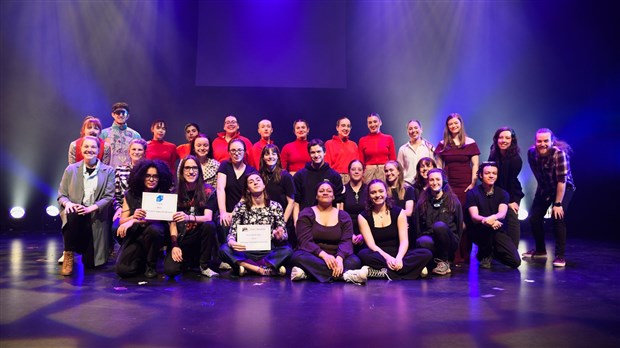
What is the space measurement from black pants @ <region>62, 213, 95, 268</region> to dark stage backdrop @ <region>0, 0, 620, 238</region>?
304 cm

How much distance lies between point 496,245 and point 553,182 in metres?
0.95

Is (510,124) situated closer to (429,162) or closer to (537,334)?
(429,162)

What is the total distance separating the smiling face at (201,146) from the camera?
16.8 feet

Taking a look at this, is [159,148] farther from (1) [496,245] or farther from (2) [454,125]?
(1) [496,245]

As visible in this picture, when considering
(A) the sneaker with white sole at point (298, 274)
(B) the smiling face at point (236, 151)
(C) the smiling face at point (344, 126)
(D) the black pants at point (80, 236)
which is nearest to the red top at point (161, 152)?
(B) the smiling face at point (236, 151)

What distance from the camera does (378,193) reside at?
4.30 m

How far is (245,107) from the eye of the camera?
7316 mm

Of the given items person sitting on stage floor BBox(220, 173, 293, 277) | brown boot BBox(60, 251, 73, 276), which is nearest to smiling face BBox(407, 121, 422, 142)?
person sitting on stage floor BBox(220, 173, 293, 277)

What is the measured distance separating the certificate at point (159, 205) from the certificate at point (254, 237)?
61 centimetres

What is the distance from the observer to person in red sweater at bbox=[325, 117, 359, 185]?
5.63m

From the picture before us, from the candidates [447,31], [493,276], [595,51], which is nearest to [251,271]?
[493,276]

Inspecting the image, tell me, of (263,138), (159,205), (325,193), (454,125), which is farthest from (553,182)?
(159,205)

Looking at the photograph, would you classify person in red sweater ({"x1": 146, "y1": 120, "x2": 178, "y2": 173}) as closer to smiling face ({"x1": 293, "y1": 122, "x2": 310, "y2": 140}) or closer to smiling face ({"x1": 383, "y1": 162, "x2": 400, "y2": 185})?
smiling face ({"x1": 293, "y1": 122, "x2": 310, "y2": 140})

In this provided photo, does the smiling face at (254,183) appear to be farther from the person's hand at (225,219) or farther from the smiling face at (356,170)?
the smiling face at (356,170)
